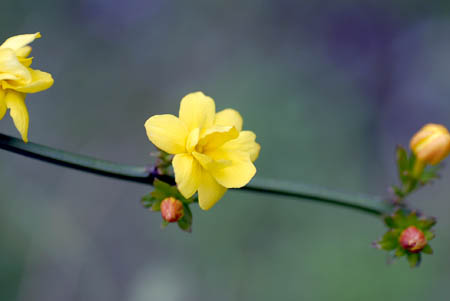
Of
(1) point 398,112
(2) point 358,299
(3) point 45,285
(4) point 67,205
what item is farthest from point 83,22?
(2) point 358,299

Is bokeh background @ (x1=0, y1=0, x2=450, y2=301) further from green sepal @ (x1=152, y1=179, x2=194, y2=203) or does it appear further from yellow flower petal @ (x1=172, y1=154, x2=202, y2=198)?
yellow flower petal @ (x1=172, y1=154, x2=202, y2=198)

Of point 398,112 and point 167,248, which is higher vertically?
point 398,112

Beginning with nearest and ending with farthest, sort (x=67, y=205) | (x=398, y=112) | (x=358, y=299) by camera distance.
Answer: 1. (x=358, y=299)
2. (x=67, y=205)
3. (x=398, y=112)

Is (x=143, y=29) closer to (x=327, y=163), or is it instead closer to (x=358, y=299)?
(x=327, y=163)

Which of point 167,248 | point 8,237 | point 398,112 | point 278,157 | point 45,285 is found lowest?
point 45,285

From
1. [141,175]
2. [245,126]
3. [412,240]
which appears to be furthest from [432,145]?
[245,126]
